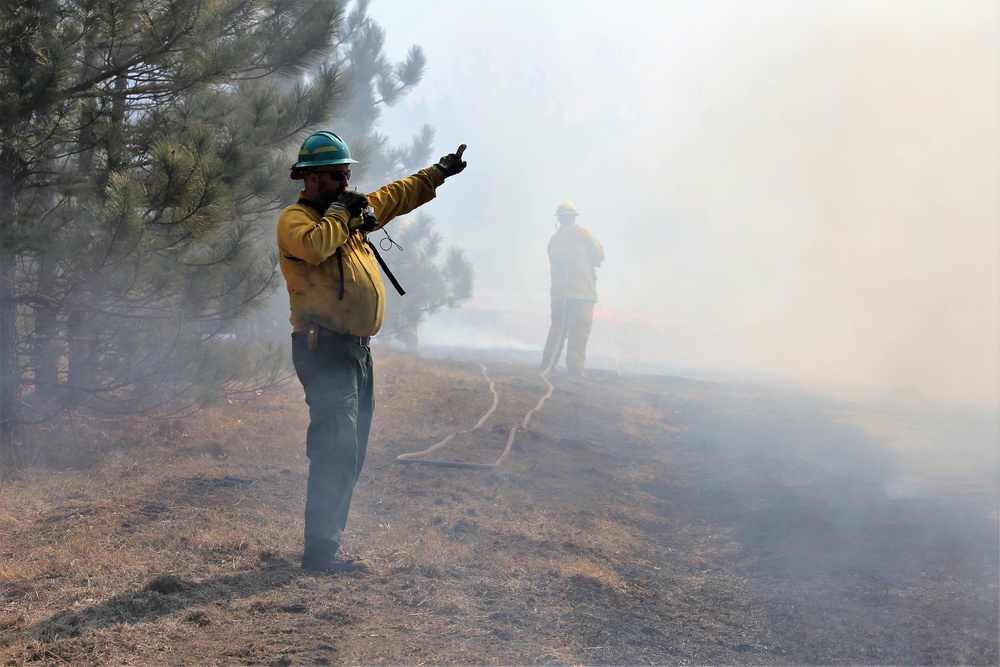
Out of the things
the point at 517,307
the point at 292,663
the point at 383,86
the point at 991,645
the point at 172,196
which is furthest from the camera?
the point at 517,307

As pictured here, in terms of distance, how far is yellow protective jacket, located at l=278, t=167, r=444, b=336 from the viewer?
11.5 ft

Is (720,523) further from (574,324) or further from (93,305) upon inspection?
(574,324)

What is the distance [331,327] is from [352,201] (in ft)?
1.95

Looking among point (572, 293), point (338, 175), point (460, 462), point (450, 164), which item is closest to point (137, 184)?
point (338, 175)

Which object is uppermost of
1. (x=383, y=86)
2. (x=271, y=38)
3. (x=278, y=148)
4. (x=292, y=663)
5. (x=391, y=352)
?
(x=383, y=86)

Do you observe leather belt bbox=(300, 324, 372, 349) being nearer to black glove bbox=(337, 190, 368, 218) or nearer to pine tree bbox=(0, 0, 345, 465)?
black glove bbox=(337, 190, 368, 218)

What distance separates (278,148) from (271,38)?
877 mm

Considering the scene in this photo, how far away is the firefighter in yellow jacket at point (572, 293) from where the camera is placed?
14.0 m

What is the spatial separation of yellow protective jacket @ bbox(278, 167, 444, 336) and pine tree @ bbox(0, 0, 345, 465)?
152 cm

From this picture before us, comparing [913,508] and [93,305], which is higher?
[93,305]

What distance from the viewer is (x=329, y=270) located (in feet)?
12.1

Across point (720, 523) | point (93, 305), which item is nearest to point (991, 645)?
point (720, 523)

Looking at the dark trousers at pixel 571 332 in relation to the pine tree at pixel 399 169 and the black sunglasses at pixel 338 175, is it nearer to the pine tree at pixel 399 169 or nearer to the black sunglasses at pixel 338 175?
the pine tree at pixel 399 169

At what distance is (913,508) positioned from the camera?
19.9ft
